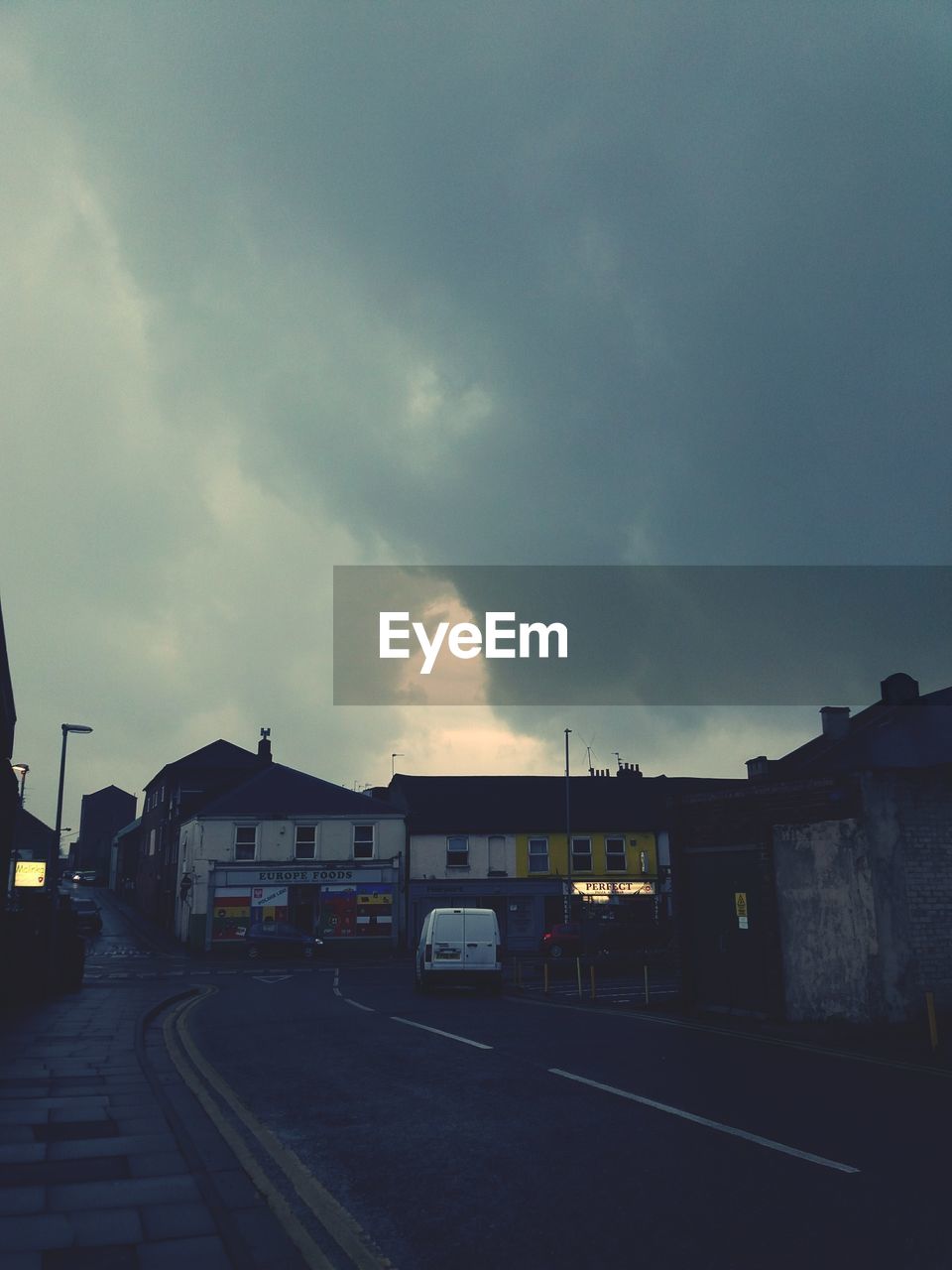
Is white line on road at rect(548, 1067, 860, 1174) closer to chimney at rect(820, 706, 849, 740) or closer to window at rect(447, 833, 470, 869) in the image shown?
chimney at rect(820, 706, 849, 740)

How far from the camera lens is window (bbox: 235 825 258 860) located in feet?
164

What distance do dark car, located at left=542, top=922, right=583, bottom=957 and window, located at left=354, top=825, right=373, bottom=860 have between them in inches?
567

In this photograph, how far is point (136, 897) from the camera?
82.3 metres

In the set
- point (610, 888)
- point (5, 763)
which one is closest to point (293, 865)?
point (610, 888)

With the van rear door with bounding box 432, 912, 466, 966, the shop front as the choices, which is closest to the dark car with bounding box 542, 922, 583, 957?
the shop front

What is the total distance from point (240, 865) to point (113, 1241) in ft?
148

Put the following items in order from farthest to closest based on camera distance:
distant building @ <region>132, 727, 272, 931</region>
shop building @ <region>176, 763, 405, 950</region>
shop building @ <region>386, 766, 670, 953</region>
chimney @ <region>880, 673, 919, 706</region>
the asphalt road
Answer: distant building @ <region>132, 727, 272, 931</region>, shop building @ <region>386, 766, 670, 953</region>, shop building @ <region>176, 763, 405, 950</region>, chimney @ <region>880, 673, 919, 706</region>, the asphalt road

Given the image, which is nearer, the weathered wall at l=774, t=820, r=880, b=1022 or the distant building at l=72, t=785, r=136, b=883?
the weathered wall at l=774, t=820, r=880, b=1022

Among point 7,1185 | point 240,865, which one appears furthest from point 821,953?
point 240,865

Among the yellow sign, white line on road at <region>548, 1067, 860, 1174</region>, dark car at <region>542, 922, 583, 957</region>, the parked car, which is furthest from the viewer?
the parked car

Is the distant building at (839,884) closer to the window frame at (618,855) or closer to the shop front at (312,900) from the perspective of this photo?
the shop front at (312,900)

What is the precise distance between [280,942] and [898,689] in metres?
29.9

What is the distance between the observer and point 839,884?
1669 cm

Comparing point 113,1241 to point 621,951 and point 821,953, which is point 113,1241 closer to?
point 821,953
